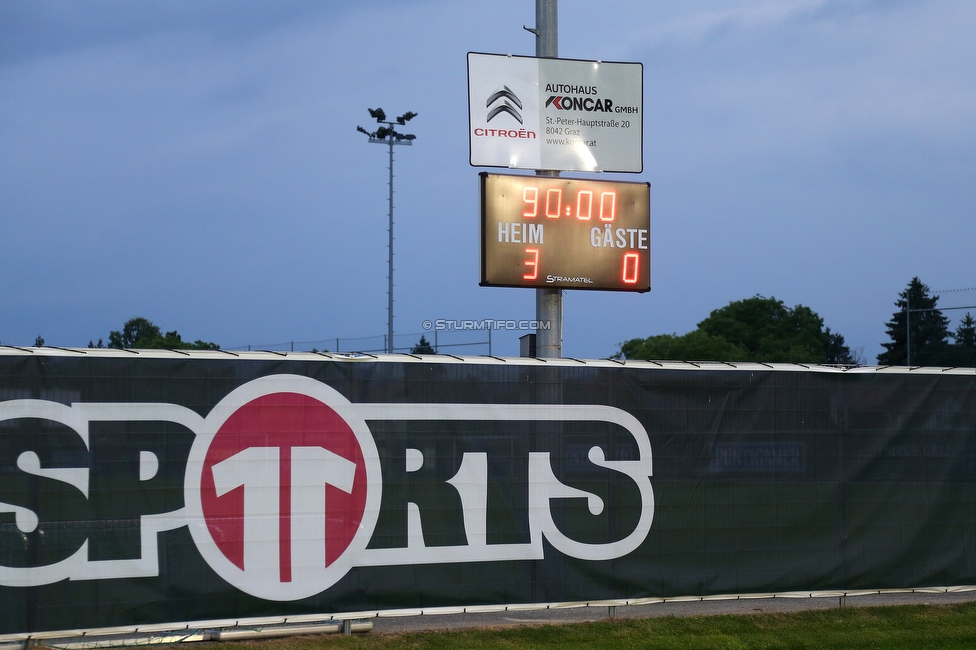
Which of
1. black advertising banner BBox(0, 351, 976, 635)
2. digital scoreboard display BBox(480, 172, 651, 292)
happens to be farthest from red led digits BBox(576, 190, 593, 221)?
black advertising banner BBox(0, 351, 976, 635)

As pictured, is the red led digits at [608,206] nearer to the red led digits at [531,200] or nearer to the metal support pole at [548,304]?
the metal support pole at [548,304]

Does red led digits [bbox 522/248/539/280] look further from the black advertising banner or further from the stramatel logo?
the black advertising banner

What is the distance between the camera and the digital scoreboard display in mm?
10570

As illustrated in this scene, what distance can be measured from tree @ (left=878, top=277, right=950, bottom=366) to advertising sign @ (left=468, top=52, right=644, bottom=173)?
15.2 m

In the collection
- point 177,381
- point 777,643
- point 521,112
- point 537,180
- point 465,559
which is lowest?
point 777,643

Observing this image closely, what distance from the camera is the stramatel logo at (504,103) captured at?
1105 centimetres

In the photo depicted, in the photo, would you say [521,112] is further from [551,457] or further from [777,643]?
[777,643]

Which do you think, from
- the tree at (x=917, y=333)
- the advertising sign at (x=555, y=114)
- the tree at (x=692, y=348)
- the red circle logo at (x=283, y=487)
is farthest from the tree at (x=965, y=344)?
the red circle logo at (x=283, y=487)

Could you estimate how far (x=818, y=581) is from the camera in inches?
340

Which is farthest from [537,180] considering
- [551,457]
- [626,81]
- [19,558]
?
[19,558]

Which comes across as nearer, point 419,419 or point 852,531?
point 419,419

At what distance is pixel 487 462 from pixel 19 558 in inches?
143

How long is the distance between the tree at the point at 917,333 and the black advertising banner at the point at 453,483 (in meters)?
16.2

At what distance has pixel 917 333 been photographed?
4097cm
